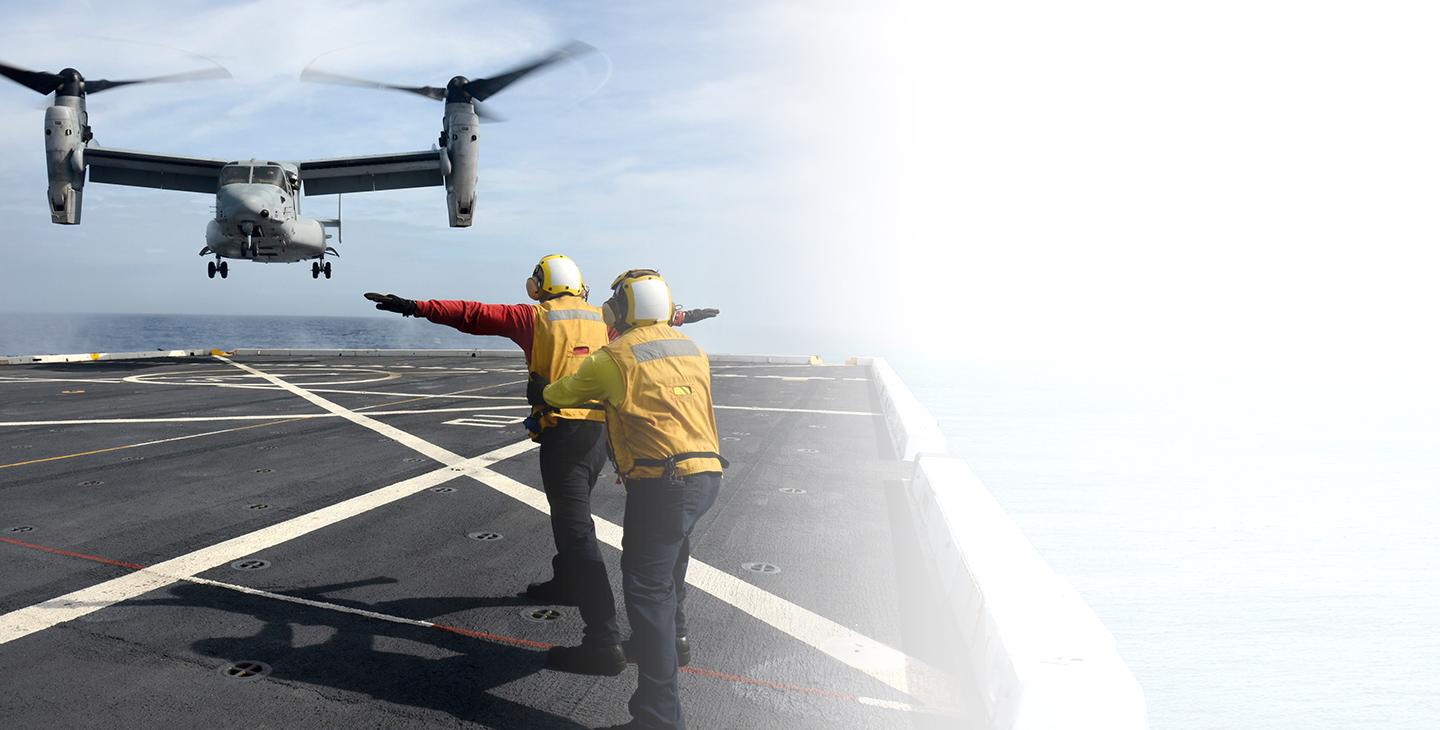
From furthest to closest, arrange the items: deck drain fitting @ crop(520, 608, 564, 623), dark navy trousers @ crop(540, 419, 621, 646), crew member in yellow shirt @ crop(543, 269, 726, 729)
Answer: deck drain fitting @ crop(520, 608, 564, 623) → dark navy trousers @ crop(540, 419, 621, 646) → crew member in yellow shirt @ crop(543, 269, 726, 729)

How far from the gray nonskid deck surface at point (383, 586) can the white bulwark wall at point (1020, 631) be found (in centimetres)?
38

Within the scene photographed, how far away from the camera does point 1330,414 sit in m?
150

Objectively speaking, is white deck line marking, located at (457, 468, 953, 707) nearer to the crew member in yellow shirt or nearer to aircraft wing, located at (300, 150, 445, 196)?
the crew member in yellow shirt

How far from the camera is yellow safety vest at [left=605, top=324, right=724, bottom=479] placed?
12.5 feet

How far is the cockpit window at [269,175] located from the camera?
27.9 meters

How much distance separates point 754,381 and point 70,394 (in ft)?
60.3

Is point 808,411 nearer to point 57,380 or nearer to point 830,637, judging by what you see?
point 830,637

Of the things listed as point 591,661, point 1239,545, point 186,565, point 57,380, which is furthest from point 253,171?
point 1239,545

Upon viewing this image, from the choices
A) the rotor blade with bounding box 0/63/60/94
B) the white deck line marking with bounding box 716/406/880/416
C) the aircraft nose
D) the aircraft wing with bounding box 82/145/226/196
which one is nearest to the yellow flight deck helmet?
the white deck line marking with bounding box 716/406/880/416

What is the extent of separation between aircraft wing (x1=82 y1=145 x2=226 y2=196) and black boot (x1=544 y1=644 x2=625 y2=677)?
105 feet

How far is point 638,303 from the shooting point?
3.97 m

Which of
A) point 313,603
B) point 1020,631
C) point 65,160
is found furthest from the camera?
point 65,160

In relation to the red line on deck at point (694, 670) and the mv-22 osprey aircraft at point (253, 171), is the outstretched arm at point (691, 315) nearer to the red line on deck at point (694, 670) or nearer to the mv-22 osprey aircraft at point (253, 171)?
the red line on deck at point (694, 670)

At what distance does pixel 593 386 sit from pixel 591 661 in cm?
168
